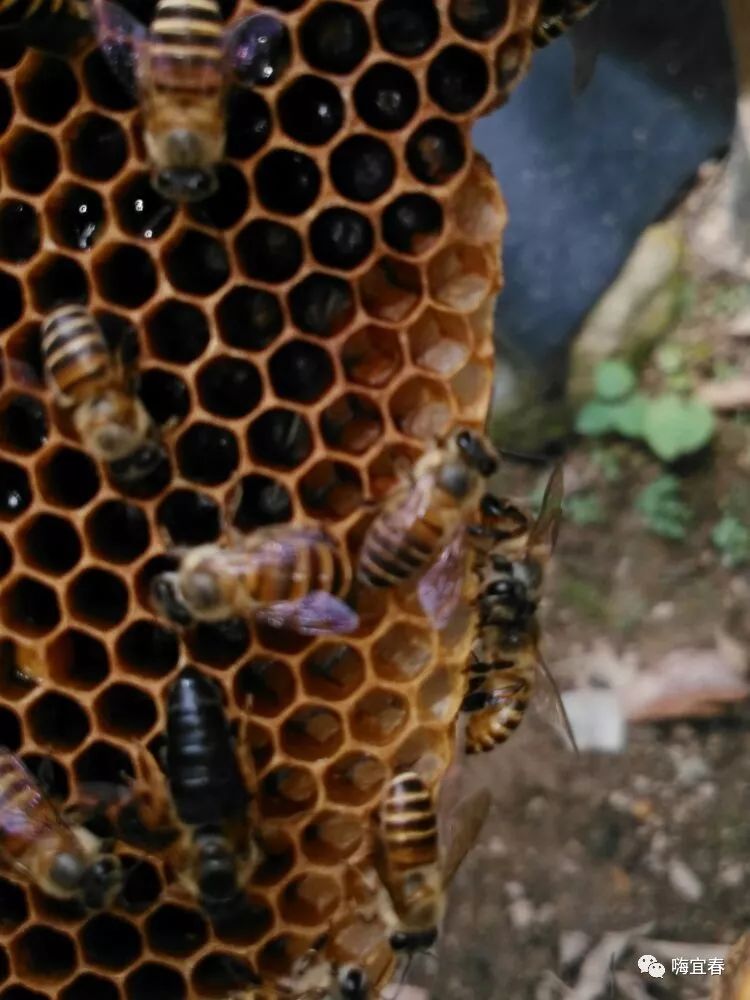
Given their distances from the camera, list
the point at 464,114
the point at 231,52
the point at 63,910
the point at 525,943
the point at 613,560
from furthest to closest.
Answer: the point at 613,560 < the point at 525,943 < the point at 63,910 < the point at 464,114 < the point at 231,52

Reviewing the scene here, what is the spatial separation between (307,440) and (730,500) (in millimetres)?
1422

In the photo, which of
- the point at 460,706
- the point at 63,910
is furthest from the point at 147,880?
the point at 460,706

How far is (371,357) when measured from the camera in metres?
1.31

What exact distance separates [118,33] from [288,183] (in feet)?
→ 0.77

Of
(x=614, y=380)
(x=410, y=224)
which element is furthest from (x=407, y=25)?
(x=614, y=380)

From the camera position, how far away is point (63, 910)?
4.28ft

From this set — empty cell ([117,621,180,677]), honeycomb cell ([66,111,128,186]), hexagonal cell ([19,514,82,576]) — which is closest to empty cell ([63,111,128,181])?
honeycomb cell ([66,111,128,186])

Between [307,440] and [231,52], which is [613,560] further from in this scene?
[231,52]

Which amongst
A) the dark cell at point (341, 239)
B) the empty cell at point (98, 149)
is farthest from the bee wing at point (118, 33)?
the dark cell at point (341, 239)

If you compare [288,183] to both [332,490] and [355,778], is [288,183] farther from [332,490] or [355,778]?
[355,778]

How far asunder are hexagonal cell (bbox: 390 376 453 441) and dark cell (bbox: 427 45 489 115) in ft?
0.88

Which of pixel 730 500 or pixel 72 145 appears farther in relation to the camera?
pixel 730 500

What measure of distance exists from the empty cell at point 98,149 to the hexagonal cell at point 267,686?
1.68 ft

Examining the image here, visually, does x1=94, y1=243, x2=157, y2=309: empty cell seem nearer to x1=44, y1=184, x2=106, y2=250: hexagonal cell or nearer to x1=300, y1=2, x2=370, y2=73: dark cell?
x1=44, y1=184, x2=106, y2=250: hexagonal cell
